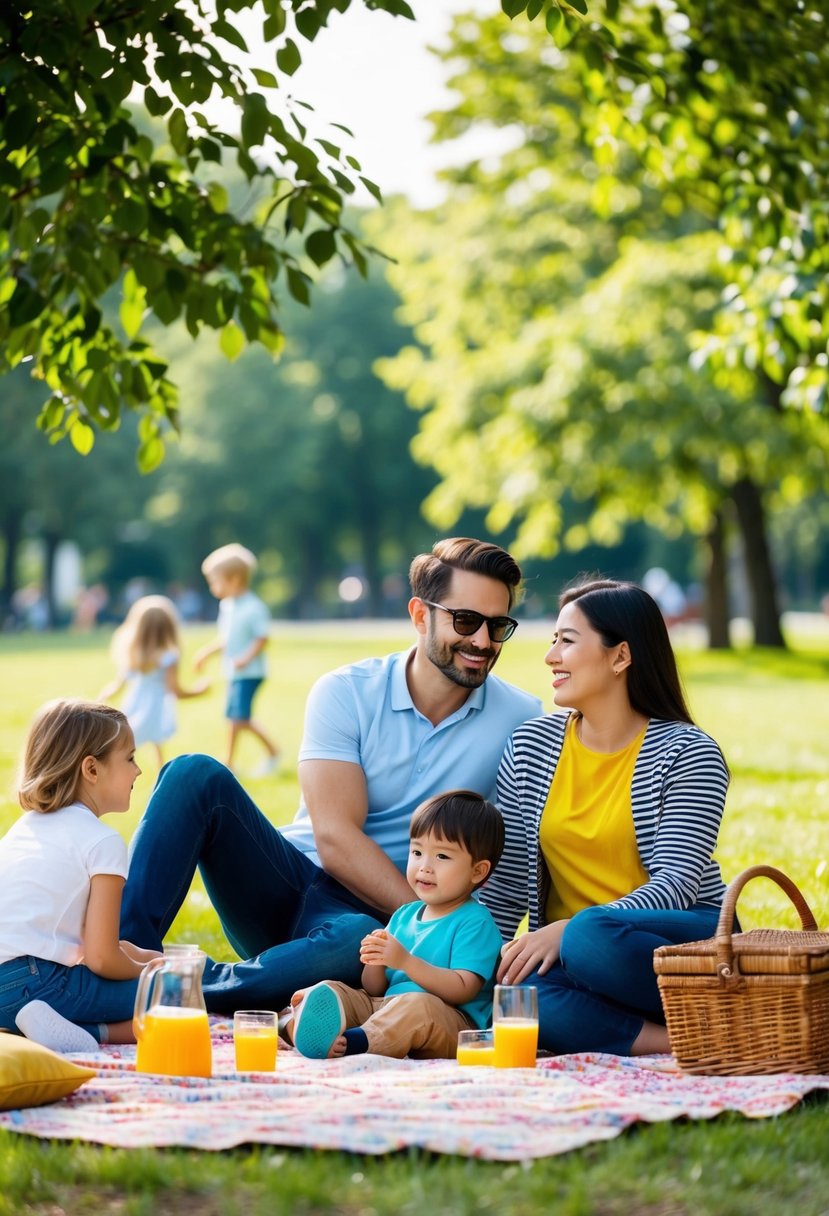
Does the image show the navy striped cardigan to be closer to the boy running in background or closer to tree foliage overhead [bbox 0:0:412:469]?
tree foliage overhead [bbox 0:0:412:469]

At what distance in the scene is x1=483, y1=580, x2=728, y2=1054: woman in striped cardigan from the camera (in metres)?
4.41

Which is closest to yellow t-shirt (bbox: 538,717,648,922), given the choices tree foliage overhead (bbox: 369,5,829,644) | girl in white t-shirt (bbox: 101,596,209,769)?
girl in white t-shirt (bbox: 101,596,209,769)

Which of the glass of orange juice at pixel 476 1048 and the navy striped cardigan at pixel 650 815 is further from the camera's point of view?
the navy striped cardigan at pixel 650 815

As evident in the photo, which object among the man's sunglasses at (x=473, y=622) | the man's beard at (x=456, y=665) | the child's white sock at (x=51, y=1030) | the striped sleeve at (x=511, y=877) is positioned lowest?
the child's white sock at (x=51, y=1030)

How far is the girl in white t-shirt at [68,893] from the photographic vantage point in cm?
446

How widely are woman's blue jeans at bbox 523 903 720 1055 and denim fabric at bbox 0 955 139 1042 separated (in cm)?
115

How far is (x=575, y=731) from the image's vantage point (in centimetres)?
499

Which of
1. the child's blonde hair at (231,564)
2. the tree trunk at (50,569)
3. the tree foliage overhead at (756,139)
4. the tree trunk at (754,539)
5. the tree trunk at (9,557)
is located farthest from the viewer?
the tree trunk at (9,557)

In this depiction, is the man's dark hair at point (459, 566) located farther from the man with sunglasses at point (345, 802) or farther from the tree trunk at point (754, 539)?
the tree trunk at point (754, 539)

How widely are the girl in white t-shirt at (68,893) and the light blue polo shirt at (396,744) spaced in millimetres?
775

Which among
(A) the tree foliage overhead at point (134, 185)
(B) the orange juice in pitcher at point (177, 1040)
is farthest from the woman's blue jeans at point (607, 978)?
(A) the tree foliage overhead at point (134, 185)

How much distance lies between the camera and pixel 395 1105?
364 cm

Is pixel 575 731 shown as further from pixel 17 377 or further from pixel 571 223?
pixel 17 377

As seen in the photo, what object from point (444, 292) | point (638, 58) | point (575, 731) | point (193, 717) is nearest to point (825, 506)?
point (444, 292)
